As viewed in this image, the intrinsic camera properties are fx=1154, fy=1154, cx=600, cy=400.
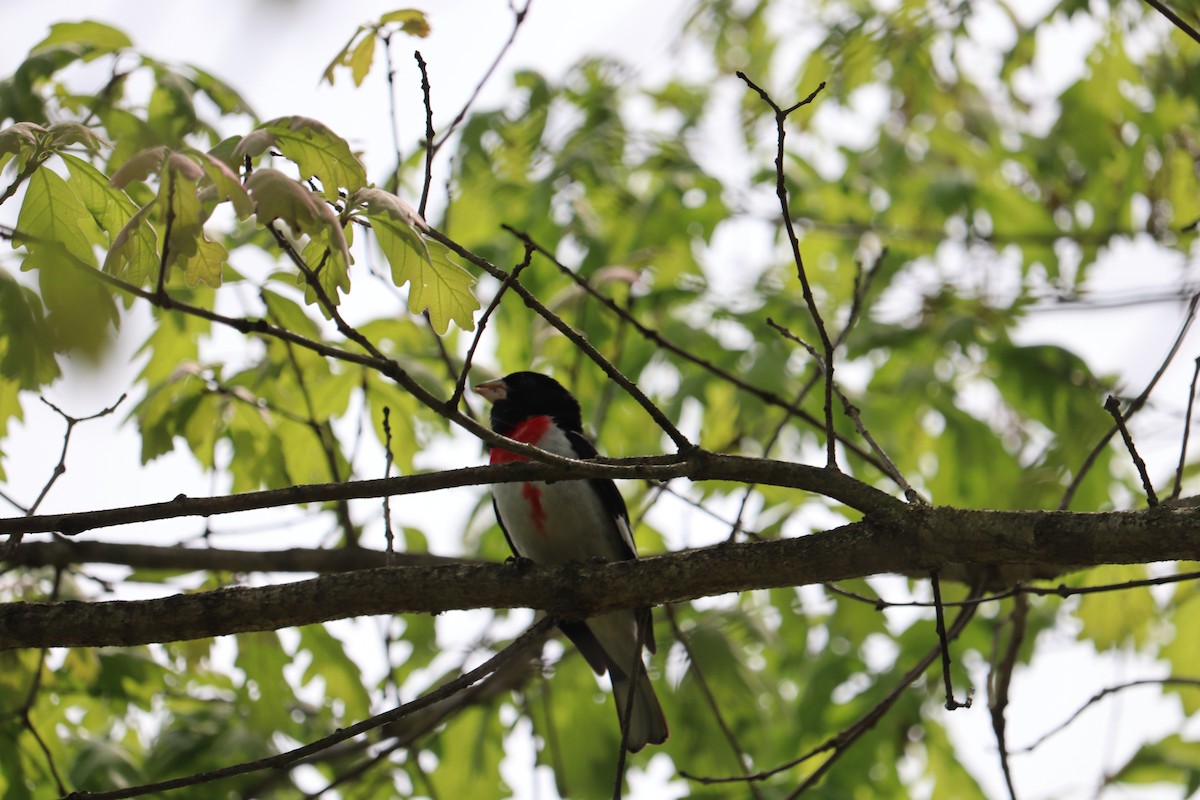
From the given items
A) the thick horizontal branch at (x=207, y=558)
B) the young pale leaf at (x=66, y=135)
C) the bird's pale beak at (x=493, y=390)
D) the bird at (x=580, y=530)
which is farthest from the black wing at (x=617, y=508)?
the young pale leaf at (x=66, y=135)

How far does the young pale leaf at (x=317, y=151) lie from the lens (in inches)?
101

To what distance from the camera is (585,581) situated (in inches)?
122

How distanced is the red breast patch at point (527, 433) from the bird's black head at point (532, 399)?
0.16ft

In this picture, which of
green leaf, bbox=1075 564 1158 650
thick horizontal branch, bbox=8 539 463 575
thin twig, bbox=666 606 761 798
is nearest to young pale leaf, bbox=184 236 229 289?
thin twig, bbox=666 606 761 798

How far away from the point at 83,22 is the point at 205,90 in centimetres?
46

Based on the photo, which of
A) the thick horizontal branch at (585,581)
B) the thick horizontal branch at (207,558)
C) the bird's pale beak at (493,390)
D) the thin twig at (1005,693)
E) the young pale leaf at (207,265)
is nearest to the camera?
the young pale leaf at (207,265)

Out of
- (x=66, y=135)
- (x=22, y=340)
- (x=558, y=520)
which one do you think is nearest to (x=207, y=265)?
(x=66, y=135)

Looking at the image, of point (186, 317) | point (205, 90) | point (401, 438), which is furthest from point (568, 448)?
point (205, 90)

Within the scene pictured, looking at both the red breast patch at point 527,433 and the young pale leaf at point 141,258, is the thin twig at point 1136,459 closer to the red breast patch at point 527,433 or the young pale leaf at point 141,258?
the young pale leaf at point 141,258

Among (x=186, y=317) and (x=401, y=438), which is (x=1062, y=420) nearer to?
(x=401, y=438)

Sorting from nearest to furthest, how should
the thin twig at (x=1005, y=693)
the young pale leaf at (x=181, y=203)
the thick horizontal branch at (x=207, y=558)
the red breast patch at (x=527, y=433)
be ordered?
the young pale leaf at (x=181, y=203), the thin twig at (x=1005, y=693), the thick horizontal branch at (x=207, y=558), the red breast patch at (x=527, y=433)

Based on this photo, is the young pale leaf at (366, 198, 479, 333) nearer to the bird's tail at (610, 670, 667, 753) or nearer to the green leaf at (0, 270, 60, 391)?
the green leaf at (0, 270, 60, 391)

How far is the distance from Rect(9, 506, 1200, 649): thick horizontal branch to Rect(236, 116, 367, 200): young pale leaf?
3.49 feet

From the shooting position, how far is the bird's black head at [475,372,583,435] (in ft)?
17.5
